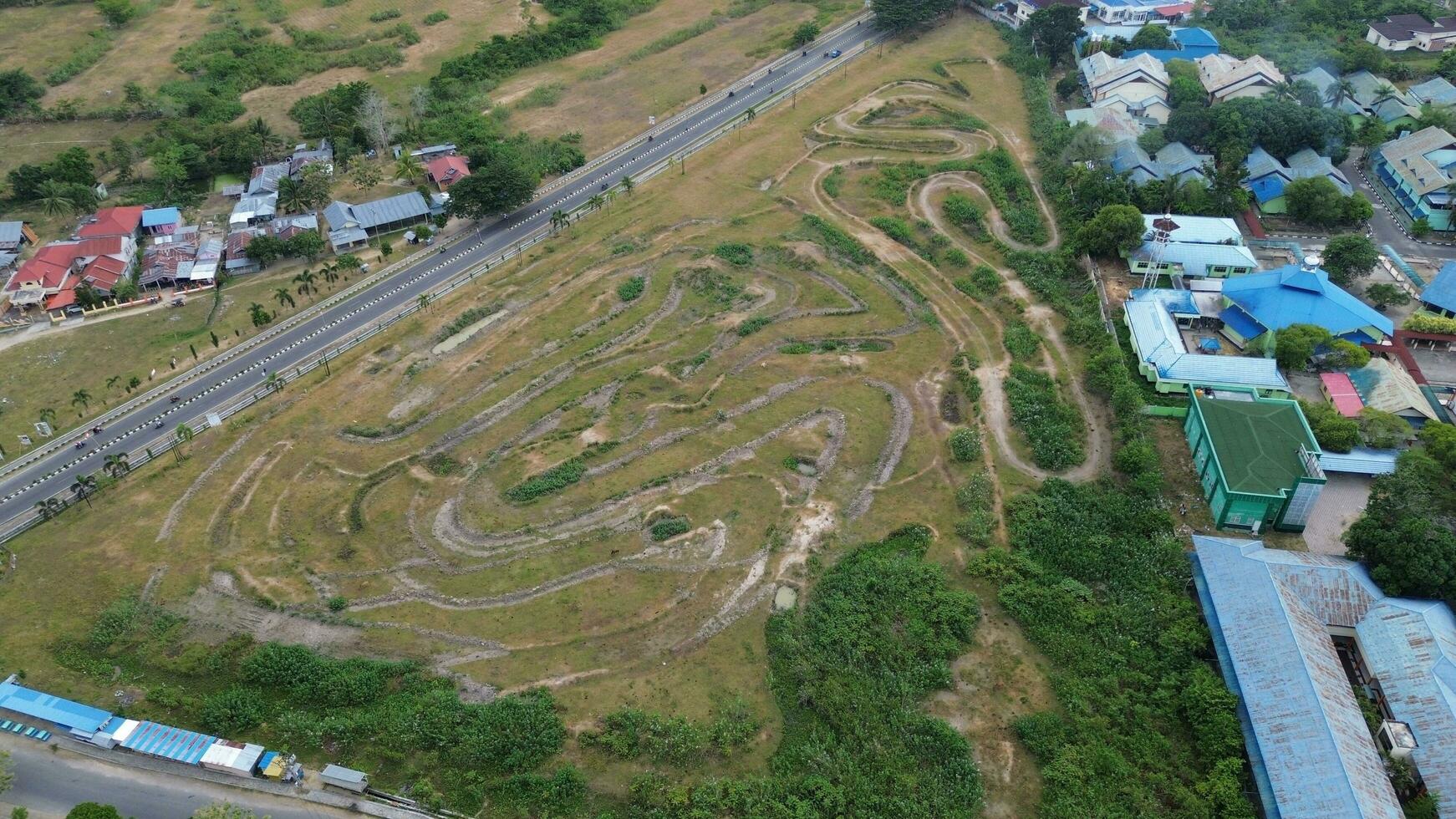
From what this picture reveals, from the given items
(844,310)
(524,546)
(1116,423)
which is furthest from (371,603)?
(1116,423)

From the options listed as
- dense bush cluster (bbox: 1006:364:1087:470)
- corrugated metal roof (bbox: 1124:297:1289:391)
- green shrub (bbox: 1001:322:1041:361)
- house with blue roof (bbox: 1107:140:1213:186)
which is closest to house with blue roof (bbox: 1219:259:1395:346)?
corrugated metal roof (bbox: 1124:297:1289:391)

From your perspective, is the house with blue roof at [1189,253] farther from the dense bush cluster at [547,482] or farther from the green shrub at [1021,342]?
the dense bush cluster at [547,482]

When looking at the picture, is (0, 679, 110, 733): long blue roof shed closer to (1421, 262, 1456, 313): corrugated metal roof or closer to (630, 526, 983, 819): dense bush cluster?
(630, 526, 983, 819): dense bush cluster

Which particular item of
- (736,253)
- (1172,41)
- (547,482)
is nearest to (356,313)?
(547,482)

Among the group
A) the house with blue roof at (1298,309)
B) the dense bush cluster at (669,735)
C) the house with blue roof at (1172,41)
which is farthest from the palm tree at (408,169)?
the house with blue roof at (1172,41)

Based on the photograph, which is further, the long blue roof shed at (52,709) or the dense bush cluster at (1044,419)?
the dense bush cluster at (1044,419)

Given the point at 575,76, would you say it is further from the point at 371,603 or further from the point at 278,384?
the point at 371,603
